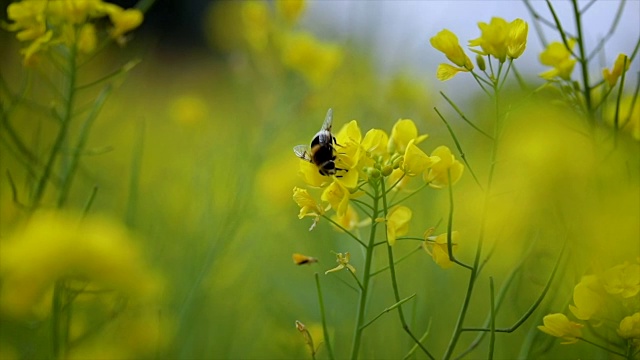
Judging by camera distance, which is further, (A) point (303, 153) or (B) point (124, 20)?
(B) point (124, 20)

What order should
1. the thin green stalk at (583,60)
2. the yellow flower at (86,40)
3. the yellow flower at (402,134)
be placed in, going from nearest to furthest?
1. the yellow flower at (402,134)
2. the thin green stalk at (583,60)
3. the yellow flower at (86,40)

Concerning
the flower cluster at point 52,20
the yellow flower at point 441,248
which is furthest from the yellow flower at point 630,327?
the flower cluster at point 52,20

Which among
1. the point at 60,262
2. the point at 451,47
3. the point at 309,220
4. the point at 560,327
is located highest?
Answer: the point at 451,47

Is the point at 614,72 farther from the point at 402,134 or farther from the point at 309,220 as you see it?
the point at 309,220

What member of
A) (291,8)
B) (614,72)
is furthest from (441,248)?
(291,8)

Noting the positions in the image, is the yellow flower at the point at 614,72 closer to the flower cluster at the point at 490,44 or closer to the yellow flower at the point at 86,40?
the flower cluster at the point at 490,44

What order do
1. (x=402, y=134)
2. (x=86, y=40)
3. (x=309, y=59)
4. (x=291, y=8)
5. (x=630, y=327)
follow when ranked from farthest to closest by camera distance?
1. (x=309, y=59)
2. (x=291, y=8)
3. (x=86, y=40)
4. (x=402, y=134)
5. (x=630, y=327)

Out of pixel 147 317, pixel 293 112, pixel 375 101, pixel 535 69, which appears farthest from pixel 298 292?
pixel 535 69
